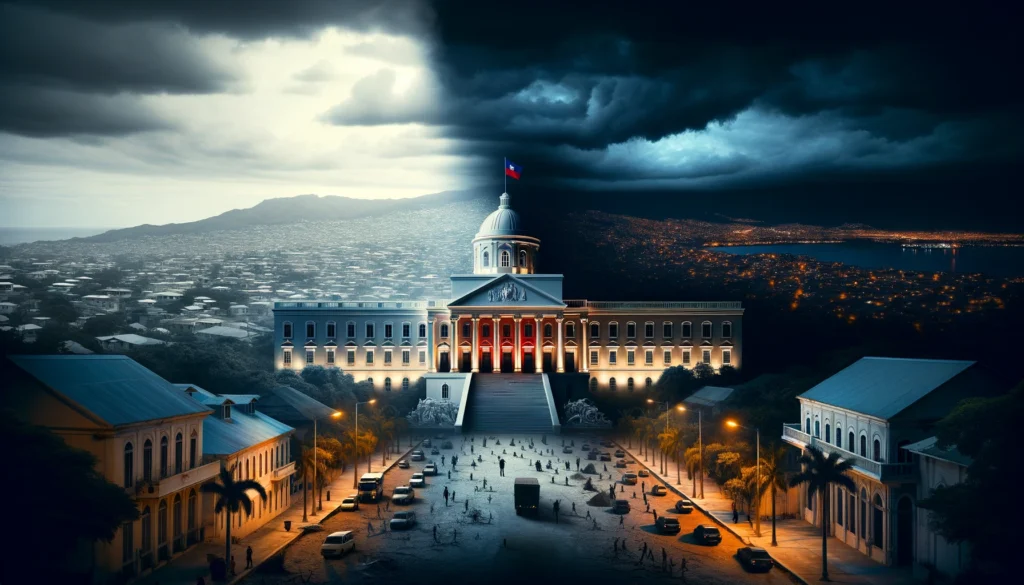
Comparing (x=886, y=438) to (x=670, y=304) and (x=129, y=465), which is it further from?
(x=670, y=304)

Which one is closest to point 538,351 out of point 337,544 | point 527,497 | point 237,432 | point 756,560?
point 527,497

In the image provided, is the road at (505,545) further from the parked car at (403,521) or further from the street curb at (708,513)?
the parked car at (403,521)

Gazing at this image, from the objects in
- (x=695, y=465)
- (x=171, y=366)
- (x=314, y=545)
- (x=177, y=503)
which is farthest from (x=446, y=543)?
(x=171, y=366)

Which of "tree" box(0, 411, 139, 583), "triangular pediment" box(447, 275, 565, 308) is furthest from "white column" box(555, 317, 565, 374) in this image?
"tree" box(0, 411, 139, 583)

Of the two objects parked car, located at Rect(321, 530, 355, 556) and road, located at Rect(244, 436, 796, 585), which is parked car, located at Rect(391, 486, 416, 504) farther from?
parked car, located at Rect(321, 530, 355, 556)

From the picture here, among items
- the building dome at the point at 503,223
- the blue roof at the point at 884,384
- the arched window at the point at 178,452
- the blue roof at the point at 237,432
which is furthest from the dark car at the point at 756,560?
→ the building dome at the point at 503,223

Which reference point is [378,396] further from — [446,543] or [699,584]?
[699,584]
